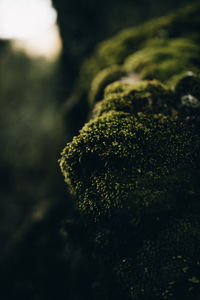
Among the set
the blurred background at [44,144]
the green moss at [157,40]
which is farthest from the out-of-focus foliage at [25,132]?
the green moss at [157,40]

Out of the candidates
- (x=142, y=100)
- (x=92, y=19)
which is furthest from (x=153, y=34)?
(x=92, y=19)

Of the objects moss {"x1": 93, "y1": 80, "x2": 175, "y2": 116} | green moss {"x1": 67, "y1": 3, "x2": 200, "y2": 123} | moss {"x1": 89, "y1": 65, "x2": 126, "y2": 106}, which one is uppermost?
green moss {"x1": 67, "y1": 3, "x2": 200, "y2": 123}

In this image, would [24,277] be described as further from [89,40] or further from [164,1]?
[164,1]

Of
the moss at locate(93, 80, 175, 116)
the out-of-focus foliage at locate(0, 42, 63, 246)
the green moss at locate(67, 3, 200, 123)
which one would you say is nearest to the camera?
the moss at locate(93, 80, 175, 116)

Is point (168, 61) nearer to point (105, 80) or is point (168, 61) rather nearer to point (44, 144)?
point (105, 80)

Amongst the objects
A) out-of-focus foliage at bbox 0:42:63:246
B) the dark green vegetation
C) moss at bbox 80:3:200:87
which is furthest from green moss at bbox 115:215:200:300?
out-of-focus foliage at bbox 0:42:63:246

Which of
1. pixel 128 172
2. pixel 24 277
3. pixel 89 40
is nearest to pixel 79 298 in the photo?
pixel 24 277

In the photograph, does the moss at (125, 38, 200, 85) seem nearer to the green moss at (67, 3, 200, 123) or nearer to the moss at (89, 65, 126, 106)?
the green moss at (67, 3, 200, 123)
